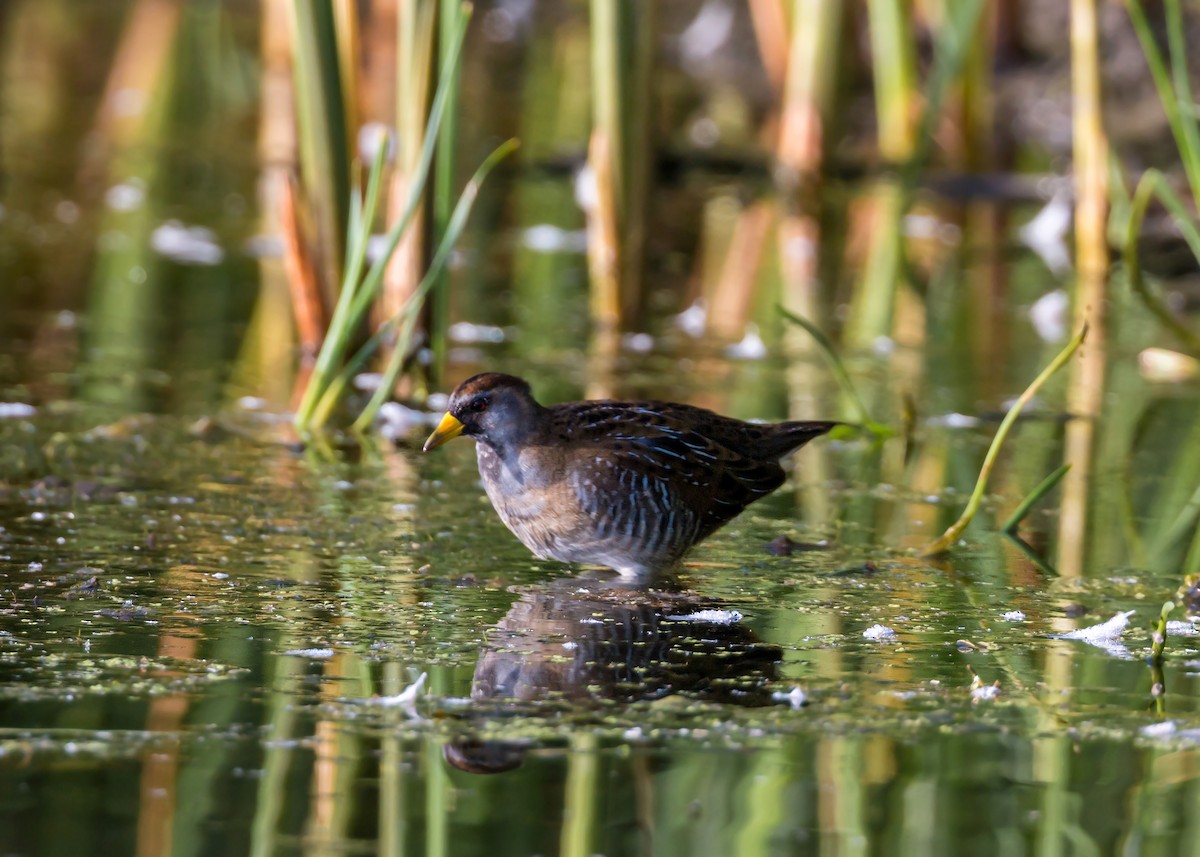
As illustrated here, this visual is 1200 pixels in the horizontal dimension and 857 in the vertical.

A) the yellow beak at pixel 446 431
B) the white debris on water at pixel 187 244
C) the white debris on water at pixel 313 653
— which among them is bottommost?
the white debris on water at pixel 313 653

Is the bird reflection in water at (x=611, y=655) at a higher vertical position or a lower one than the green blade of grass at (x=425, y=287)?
lower

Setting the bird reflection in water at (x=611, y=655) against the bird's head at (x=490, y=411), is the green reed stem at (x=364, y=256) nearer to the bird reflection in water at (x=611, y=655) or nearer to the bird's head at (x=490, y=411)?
the bird's head at (x=490, y=411)

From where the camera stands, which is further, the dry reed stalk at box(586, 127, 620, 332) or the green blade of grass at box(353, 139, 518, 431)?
the dry reed stalk at box(586, 127, 620, 332)

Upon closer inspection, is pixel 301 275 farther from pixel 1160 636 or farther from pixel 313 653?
pixel 1160 636

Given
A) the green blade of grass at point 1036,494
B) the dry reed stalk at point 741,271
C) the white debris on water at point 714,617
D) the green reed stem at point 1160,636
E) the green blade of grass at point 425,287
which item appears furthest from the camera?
the dry reed stalk at point 741,271

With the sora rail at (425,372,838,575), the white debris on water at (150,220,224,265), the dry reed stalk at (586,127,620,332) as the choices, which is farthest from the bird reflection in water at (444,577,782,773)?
the white debris on water at (150,220,224,265)

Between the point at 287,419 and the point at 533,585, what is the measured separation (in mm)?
2038

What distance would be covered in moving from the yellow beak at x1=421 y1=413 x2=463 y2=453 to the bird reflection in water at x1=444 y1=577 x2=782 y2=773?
18.6 inches

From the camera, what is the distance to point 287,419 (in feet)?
22.1

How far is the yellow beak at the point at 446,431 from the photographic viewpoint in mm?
5027

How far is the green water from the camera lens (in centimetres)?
341

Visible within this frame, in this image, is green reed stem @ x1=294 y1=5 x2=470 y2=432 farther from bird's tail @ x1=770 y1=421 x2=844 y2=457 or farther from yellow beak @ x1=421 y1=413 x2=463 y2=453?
bird's tail @ x1=770 y1=421 x2=844 y2=457

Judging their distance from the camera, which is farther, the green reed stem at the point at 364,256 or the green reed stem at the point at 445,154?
the green reed stem at the point at 445,154

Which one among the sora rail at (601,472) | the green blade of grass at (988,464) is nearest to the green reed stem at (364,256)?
the sora rail at (601,472)
